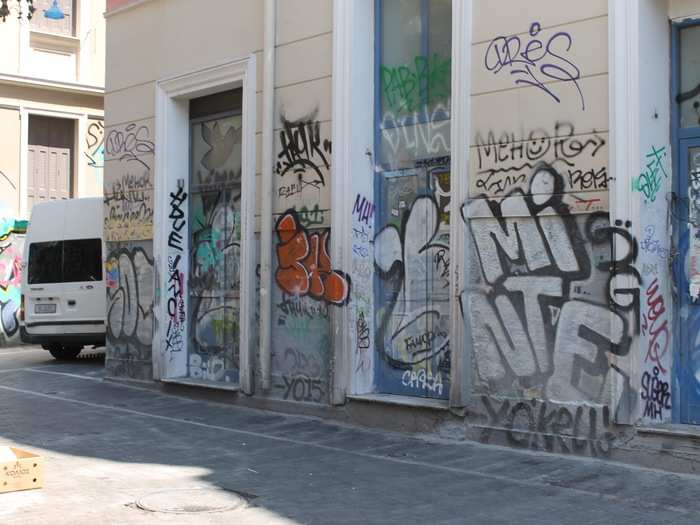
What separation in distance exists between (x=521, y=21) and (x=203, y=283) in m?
5.92

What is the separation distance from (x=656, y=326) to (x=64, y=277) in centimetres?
1129

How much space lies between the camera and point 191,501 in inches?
273

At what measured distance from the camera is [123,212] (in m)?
13.7

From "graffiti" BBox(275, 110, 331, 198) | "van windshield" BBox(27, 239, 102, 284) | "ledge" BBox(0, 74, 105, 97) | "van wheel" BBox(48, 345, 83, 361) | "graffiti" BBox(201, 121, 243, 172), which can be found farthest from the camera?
"ledge" BBox(0, 74, 105, 97)

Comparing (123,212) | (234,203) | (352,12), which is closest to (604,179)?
(352,12)

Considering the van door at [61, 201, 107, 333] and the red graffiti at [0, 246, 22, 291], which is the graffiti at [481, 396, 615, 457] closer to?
the van door at [61, 201, 107, 333]

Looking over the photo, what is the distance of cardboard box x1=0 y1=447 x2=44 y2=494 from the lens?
7129mm

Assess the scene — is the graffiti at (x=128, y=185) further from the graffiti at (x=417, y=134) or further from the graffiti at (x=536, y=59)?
the graffiti at (x=536, y=59)

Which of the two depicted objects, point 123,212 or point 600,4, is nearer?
point 600,4

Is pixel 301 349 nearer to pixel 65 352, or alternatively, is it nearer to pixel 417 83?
pixel 417 83

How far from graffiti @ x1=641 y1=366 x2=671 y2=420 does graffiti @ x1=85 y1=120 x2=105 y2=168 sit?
17855mm

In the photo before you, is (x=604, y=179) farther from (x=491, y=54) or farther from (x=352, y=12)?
(x=352, y=12)

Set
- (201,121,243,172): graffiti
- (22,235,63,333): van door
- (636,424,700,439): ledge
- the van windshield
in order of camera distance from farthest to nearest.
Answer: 1. (22,235,63,333): van door
2. the van windshield
3. (201,121,243,172): graffiti
4. (636,424,700,439): ledge

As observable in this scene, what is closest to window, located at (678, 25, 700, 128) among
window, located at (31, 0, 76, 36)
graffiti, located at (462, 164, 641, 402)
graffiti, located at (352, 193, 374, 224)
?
graffiti, located at (462, 164, 641, 402)
